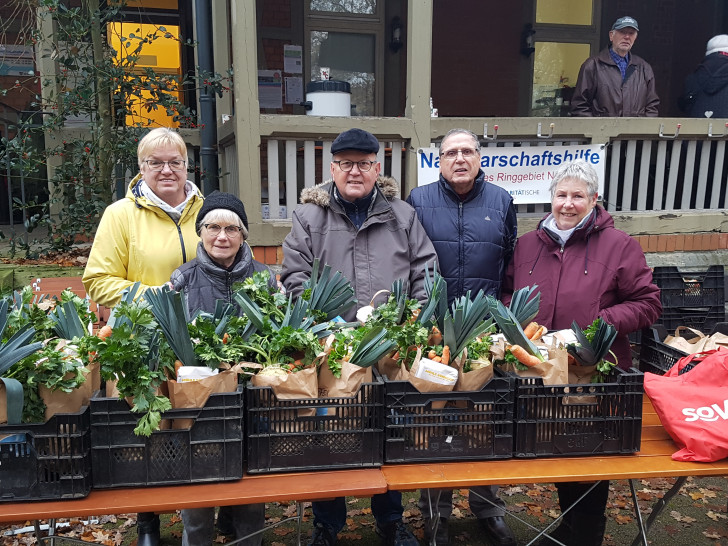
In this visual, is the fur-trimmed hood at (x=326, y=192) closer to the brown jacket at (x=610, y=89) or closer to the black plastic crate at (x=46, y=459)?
the black plastic crate at (x=46, y=459)

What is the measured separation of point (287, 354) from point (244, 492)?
0.46 m

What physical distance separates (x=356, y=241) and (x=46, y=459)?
165cm

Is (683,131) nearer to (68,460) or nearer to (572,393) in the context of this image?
(572,393)

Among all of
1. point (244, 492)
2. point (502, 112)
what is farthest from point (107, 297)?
point (502, 112)

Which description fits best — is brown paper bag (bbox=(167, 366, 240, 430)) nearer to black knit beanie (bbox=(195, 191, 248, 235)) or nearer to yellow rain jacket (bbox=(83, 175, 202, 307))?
black knit beanie (bbox=(195, 191, 248, 235))

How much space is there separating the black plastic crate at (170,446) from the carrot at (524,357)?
0.94 metres

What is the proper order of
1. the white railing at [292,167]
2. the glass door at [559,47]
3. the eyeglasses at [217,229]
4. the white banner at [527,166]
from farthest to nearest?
the glass door at [559,47], the white banner at [527,166], the white railing at [292,167], the eyeglasses at [217,229]

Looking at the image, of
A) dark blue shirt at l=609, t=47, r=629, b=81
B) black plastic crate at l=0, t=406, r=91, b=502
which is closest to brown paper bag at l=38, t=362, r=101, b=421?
black plastic crate at l=0, t=406, r=91, b=502

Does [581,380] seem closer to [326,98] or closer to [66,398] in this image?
[66,398]

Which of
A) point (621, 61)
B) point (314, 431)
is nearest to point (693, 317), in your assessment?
point (621, 61)

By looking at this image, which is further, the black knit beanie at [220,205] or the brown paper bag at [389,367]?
the black knit beanie at [220,205]

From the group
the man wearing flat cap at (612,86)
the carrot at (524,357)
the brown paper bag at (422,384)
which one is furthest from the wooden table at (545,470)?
the man wearing flat cap at (612,86)

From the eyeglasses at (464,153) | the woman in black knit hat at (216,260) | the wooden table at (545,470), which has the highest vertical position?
the eyeglasses at (464,153)

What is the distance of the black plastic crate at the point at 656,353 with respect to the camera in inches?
106
